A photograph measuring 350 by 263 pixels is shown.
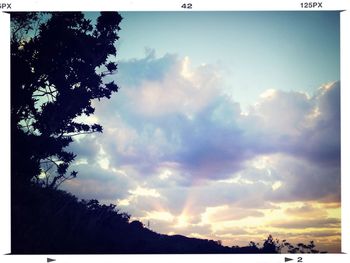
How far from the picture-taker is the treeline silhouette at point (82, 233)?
9812 mm

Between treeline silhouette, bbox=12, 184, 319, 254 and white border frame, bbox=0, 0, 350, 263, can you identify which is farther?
treeline silhouette, bbox=12, 184, 319, 254

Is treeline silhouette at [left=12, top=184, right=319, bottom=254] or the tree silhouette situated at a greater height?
the tree silhouette

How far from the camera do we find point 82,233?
11797mm

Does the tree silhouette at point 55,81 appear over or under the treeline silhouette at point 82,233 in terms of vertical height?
over

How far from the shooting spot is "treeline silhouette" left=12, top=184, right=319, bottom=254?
9812 millimetres

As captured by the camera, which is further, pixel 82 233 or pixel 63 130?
pixel 63 130
